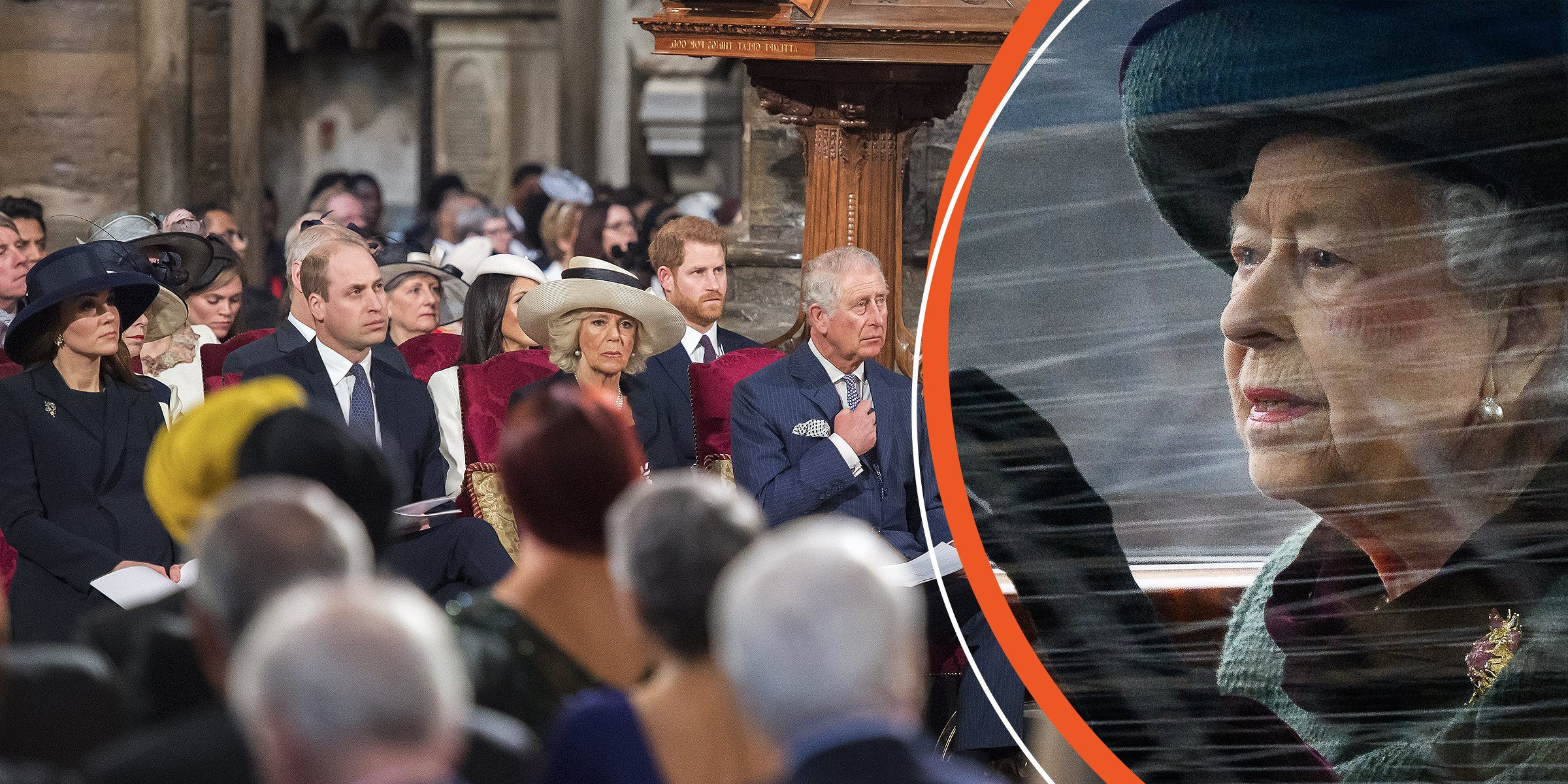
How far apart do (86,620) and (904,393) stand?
2.35 meters

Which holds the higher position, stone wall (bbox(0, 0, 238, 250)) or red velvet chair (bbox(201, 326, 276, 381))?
stone wall (bbox(0, 0, 238, 250))

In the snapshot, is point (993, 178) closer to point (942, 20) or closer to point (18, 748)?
point (942, 20)

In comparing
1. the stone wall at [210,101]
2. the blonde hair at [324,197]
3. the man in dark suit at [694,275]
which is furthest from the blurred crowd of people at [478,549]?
the stone wall at [210,101]

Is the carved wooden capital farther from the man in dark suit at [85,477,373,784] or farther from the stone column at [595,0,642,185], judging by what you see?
the stone column at [595,0,642,185]

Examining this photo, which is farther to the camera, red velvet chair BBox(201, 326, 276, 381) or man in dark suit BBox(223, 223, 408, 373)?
red velvet chair BBox(201, 326, 276, 381)

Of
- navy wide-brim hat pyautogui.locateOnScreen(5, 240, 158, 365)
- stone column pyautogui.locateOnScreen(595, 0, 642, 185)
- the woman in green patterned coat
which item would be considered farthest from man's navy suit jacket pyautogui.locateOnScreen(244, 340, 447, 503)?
stone column pyautogui.locateOnScreen(595, 0, 642, 185)

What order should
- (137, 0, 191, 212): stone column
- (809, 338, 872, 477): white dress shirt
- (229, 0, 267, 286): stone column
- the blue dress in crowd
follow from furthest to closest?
1. (229, 0, 267, 286): stone column
2. (137, 0, 191, 212): stone column
3. (809, 338, 872, 477): white dress shirt
4. the blue dress in crowd

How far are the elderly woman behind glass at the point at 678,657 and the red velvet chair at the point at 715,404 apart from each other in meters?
2.61

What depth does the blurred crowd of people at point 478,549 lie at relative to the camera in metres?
1.87

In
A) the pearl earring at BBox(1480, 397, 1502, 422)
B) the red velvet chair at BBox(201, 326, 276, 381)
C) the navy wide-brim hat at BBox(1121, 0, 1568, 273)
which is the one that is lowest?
the red velvet chair at BBox(201, 326, 276, 381)

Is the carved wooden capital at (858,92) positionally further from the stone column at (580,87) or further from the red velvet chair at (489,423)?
the stone column at (580,87)

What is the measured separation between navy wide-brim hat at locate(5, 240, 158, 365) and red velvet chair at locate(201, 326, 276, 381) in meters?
0.99

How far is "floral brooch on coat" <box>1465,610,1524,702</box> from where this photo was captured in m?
3.28

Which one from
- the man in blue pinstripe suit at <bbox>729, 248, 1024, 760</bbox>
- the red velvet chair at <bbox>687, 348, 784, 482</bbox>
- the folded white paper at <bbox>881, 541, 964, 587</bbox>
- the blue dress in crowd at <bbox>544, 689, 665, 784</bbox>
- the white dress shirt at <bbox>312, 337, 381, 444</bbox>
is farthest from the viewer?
the red velvet chair at <bbox>687, 348, 784, 482</bbox>
